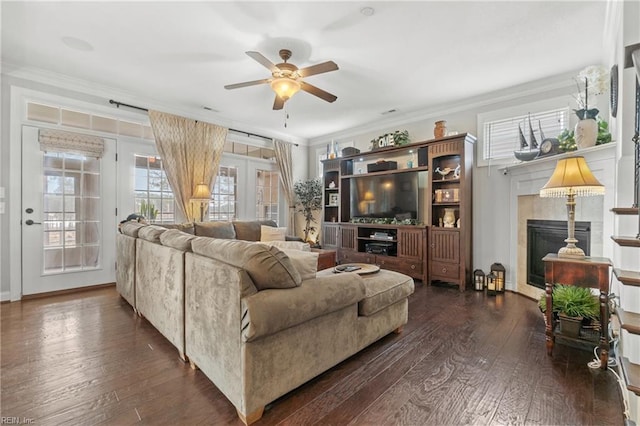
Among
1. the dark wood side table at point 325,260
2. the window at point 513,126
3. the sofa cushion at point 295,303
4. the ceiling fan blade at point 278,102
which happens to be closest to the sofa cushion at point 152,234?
the sofa cushion at point 295,303

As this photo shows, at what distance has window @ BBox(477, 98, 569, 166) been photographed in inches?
146

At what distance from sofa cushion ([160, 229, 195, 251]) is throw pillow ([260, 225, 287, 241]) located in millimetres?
2531

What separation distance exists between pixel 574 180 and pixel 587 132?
1.00 m

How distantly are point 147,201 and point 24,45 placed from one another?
2209 mm

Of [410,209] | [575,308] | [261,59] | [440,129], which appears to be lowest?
[575,308]

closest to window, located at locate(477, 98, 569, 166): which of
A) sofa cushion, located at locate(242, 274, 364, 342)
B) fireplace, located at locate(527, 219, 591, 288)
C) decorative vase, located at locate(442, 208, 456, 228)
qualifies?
decorative vase, located at locate(442, 208, 456, 228)

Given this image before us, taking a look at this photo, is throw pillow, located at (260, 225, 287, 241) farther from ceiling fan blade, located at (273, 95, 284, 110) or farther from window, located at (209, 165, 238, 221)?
ceiling fan blade, located at (273, 95, 284, 110)

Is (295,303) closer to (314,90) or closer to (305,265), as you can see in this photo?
(305,265)

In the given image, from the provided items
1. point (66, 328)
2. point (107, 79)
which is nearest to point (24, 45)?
point (107, 79)

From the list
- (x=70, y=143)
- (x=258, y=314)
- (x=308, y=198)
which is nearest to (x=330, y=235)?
(x=308, y=198)

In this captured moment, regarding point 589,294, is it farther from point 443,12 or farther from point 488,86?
point 488,86

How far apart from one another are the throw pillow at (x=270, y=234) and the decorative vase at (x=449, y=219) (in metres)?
2.62

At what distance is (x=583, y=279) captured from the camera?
2.21 meters

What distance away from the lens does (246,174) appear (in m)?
5.80
